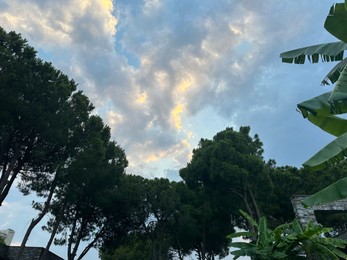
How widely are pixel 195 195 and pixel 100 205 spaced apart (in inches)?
349

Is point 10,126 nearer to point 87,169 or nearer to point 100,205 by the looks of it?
point 87,169

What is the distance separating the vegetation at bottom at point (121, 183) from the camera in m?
15.6

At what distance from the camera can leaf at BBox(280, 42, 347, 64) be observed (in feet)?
22.3

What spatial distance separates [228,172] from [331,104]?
15945 millimetres

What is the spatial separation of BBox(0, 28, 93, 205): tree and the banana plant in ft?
44.0

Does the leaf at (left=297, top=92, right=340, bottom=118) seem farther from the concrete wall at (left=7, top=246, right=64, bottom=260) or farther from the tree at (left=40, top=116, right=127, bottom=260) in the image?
the concrete wall at (left=7, top=246, right=64, bottom=260)

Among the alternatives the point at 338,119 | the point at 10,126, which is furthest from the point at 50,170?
the point at 338,119

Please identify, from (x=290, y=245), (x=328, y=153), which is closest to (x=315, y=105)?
(x=328, y=153)

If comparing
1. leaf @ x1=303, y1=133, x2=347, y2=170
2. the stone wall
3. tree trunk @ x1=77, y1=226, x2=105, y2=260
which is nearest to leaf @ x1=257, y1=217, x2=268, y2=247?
the stone wall

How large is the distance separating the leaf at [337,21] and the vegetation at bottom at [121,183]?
1247 mm

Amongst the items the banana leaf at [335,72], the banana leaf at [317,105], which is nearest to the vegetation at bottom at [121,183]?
the banana leaf at [335,72]

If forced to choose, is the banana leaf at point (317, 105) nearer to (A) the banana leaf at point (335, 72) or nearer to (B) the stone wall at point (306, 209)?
(A) the banana leaf at point (335, 72)

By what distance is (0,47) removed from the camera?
15.8 m

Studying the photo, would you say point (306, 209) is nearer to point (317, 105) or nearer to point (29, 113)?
point (317, 105)
